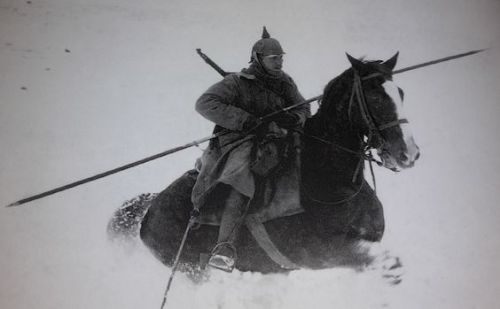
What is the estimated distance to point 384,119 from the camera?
2.19 metres

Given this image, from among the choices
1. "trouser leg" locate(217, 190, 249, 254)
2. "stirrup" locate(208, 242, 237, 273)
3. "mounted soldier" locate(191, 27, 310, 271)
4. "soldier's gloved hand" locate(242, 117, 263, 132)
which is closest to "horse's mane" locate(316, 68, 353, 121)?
"mounted soldier" locate(191, 27, 310, 271)

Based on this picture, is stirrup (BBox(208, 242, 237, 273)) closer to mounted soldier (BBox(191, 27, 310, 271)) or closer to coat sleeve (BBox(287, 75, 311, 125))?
mounted soldier (BBox(191, 27, 310, 271))

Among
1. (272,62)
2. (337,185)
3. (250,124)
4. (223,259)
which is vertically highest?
(272,62)

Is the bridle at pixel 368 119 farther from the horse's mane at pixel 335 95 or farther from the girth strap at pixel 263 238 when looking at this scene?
the girth strap at pixel 263 238

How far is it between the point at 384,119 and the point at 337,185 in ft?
1.34

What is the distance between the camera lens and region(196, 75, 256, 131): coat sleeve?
2.44m

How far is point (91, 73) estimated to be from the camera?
276 centimetres

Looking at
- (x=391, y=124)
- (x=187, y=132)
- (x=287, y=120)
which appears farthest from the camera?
(x=187, y=132)

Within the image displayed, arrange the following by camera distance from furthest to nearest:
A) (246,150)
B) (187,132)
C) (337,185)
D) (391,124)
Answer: (187,132)
(246,150)
(337,185)
(391,124)

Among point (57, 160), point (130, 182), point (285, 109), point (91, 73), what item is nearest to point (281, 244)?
point (285, 109)

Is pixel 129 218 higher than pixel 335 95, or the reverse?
pixel 335 95

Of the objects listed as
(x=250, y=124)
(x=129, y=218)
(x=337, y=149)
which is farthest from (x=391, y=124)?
(x=129, y=218)

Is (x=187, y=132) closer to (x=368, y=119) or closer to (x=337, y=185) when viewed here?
(x=337, y=185)

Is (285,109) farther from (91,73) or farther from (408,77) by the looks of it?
(91,73)
